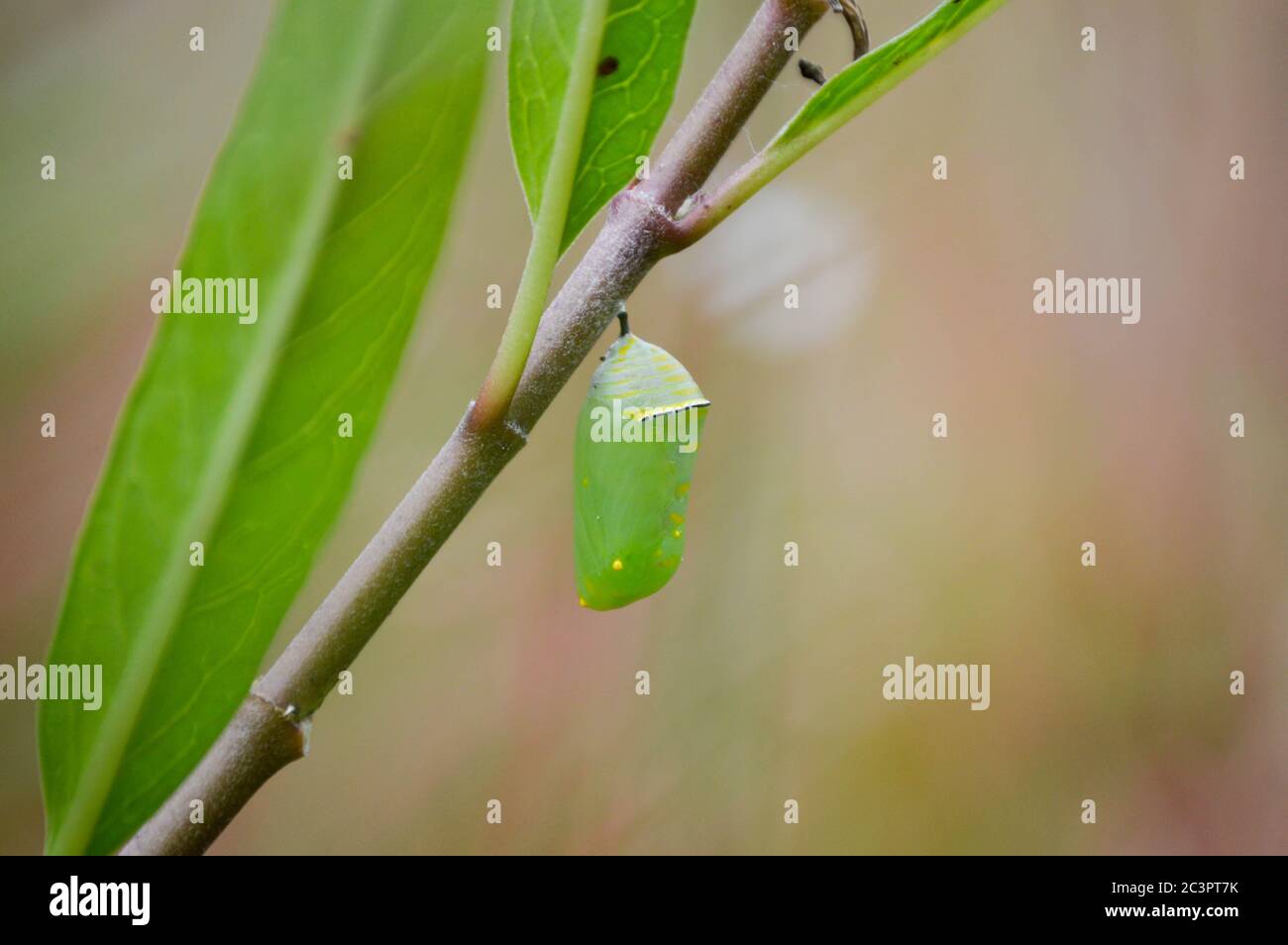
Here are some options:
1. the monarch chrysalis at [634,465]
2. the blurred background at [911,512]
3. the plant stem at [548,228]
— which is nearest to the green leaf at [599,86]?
the plant stem at [548,228]

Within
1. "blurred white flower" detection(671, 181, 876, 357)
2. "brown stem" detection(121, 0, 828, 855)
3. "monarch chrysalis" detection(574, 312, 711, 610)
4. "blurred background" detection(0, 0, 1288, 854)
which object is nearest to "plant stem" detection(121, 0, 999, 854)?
"brown stem" detection(121, 0, 828, 855)

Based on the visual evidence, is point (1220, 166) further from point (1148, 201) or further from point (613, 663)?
point (613, 663)

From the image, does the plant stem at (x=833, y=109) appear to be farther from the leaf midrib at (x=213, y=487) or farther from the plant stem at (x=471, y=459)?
the leaf midrib at (x=213, y=487)

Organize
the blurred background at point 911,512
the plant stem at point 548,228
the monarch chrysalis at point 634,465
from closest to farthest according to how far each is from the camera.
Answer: the plant stem at point 548,228 → the monarch chrysalis at point 634,465 → the blurred background at point 911,512

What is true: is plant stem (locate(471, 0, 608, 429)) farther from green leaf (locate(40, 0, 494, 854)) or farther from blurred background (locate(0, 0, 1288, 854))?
blurred background (locate(0, 0, 1288, 854))

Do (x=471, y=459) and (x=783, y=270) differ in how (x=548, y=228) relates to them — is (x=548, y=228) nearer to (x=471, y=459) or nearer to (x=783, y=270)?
(x=471, y=459)

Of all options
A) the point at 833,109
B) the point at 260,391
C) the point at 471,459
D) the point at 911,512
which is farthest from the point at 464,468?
the point at 911,512
